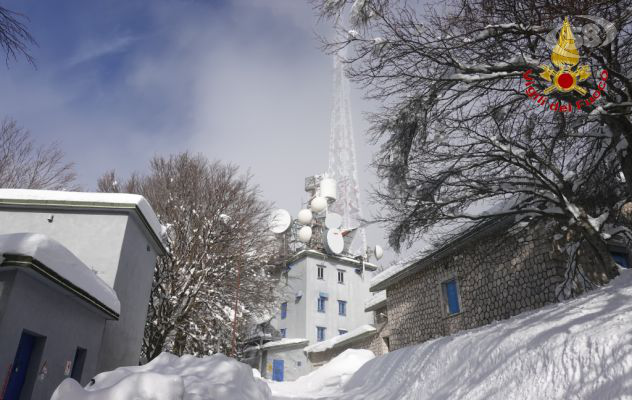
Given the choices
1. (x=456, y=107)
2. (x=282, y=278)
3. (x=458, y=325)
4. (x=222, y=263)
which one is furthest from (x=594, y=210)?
(x=282, y=278)

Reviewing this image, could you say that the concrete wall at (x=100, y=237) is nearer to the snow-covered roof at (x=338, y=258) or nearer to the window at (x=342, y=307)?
the snow-covered roof at (x=338, y=258)

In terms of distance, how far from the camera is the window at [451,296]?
44.8 feet

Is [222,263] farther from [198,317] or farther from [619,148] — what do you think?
[619,148]

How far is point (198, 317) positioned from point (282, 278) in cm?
1587

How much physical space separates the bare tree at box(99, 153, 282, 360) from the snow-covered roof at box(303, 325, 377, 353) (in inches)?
197

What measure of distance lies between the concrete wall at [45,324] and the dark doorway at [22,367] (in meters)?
0.05

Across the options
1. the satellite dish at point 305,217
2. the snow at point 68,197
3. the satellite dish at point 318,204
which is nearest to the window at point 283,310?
the satellite dish at point 305,217

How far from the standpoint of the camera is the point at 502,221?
35.6 feet

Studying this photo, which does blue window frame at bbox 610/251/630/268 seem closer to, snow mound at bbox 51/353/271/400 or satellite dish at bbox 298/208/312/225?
snow mound at bbox 51/353/271/400

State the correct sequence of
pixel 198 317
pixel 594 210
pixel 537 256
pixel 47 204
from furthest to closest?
pixel 198 317
pixel 537 256
pixel 47 204
pixel 594 210

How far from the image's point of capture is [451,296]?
14.0 m

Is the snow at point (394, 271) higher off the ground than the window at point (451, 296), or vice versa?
the snow at point (394, 271)

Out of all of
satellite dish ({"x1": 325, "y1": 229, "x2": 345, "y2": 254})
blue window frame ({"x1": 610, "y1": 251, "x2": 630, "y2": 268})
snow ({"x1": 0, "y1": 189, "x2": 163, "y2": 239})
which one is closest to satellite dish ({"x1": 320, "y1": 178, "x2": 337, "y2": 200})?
satellite dish ({"x1": 325, "y1": 229, "x2": 345, "y2": 254})

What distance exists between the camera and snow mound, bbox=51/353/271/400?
153 inches
